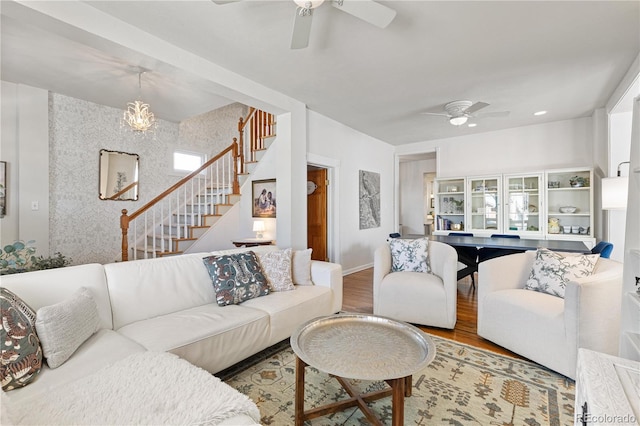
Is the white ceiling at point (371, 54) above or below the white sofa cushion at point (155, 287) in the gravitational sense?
above

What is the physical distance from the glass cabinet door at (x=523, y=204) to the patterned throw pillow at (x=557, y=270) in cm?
262

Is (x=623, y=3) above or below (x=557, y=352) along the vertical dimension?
above

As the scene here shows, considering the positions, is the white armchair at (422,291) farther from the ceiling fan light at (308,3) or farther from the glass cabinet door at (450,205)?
the glass cabinet door at (450,205)

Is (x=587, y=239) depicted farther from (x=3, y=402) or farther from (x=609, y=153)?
(x=3, y=402)

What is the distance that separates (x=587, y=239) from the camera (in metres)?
4.14

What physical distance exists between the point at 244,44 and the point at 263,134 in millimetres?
2923

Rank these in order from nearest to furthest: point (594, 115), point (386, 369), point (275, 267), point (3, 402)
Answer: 1. point (3, 402)
2. point (386, 369)
3. point (275, 267)
4. point (594, 115)

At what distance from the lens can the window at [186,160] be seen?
5.43 metres

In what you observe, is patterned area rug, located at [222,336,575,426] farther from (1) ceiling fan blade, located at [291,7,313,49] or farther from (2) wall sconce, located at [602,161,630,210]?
Result: (1) ceiling fan blade, located at [291,7,313,49]

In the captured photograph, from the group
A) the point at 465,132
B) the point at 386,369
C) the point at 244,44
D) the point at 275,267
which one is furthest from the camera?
the point at 465,132

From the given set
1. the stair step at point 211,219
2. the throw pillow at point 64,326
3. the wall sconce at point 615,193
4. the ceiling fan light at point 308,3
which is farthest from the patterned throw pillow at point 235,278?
the wall sconce at point 615,193

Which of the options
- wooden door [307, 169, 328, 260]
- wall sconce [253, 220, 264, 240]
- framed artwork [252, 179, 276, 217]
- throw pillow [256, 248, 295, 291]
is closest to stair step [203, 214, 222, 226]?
framed artwork [252, 179, 276, 217]

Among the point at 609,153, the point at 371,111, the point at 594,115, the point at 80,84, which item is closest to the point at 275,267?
the point at 371,111

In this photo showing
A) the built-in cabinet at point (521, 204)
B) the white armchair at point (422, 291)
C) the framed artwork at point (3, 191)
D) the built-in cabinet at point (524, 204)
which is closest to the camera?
the white armchair at point (422, 291)
